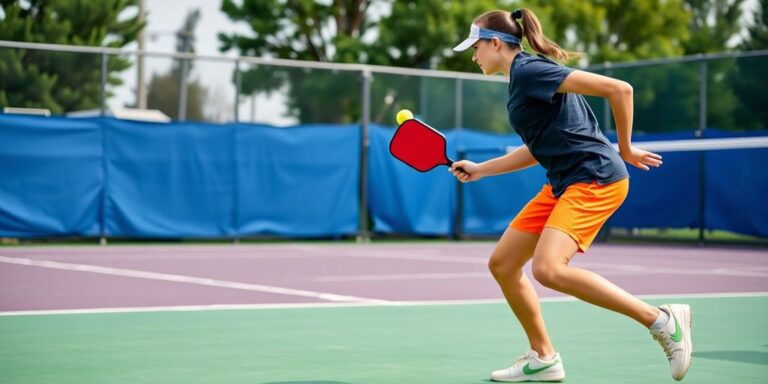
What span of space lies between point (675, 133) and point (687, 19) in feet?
98.5

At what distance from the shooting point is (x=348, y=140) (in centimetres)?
1991

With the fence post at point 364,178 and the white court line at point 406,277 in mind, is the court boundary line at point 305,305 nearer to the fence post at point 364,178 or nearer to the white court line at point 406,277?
the white court line at point 406,277

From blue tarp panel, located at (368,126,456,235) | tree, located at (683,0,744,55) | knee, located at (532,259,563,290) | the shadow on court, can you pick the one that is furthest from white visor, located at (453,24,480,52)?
tree, located at (683,0,744,55)

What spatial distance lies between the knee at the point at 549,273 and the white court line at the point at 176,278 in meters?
4.29

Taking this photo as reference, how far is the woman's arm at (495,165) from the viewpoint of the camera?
5.36 m

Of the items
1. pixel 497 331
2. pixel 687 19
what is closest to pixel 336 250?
pixel 497 331

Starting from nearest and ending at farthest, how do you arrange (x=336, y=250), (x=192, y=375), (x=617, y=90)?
(x=617, y=90) → (x=192, y=375) → (x=336, y=250)

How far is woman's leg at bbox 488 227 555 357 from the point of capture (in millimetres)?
5246

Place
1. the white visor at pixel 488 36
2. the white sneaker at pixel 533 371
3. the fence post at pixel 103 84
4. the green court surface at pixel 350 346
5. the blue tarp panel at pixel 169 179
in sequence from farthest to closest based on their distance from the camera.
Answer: the blue tarp panel at pixel 169 179 < the fence post at pixel 103 84 < the green court surface at pixel 350 346 < the white sneaker at pixel 533 371 < the white visor at pixel 488 36

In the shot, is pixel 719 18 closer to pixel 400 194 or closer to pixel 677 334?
pixel 400 194

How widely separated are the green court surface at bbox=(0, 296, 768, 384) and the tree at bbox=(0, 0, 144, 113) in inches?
409

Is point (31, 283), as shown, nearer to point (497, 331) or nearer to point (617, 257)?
point (497, 331)

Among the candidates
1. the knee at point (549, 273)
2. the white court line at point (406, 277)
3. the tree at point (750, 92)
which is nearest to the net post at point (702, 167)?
Answer: the tree at point (750, 92)

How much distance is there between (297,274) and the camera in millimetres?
11938
